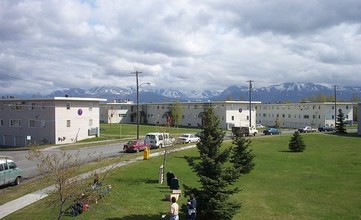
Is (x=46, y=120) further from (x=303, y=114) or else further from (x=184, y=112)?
(x=303, y=114)

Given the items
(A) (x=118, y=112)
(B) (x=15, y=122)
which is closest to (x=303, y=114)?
(A) (x=118, y=112)

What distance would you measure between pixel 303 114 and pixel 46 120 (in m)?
69.7

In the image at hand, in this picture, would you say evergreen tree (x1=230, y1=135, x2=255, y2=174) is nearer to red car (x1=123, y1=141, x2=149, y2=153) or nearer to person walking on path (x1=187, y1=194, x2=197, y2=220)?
person walking on path (x1=187, y1=194, x2=197, y2=220)

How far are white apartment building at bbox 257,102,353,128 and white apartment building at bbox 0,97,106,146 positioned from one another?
47.4 meters

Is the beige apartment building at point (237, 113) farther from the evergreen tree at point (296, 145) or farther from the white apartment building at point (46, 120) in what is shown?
the evergreen tree at point (296, 145)

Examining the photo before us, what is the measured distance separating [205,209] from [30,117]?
4908cm

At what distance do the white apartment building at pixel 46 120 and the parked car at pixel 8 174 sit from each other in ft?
97.9

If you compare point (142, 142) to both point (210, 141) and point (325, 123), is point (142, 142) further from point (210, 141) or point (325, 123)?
point (325, 123)

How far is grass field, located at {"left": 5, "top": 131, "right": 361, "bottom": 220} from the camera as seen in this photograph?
18.8m

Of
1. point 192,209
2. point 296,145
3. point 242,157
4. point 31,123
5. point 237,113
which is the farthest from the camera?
point 237,113

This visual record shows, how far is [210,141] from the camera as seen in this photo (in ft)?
57.9

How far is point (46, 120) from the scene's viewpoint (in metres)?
57.6

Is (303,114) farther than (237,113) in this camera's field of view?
Yes

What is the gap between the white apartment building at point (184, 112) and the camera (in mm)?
84375
